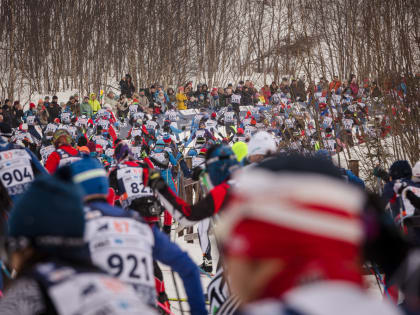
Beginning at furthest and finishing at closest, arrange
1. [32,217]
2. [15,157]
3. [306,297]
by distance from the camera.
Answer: [15,157]
[32,217]
[306,297]

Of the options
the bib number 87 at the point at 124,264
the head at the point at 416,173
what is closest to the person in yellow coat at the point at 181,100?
the head at the point at 416,173

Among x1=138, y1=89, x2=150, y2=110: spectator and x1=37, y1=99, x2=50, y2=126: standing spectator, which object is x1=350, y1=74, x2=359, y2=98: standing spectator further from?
x1=37, y1=99, x2=50, y2=126: standing spectator

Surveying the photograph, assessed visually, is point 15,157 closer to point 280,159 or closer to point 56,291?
point 56,291

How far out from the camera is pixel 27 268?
2.07m

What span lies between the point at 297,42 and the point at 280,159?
33.7 feet

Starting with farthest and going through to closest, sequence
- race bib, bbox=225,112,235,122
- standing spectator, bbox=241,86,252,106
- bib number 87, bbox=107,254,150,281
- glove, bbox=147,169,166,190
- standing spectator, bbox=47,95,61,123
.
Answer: standing spectator, bbox=241,86,252,106 < standing spectator, bbox=47,95,61,123 < race bib, bbox=225,112,235,122 < glove, bbox=147,169,166,190 < bib number 87, bbox=107,254,150,281

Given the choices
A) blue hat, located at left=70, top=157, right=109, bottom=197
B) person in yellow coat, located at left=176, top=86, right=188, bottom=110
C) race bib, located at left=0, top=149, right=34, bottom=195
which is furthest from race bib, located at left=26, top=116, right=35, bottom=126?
blue hat, located at left=70, top=157, right=109, bottom=197

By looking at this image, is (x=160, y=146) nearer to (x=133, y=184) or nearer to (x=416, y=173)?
(x=133, y=184)

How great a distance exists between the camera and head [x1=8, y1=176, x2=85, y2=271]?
78.6 inches

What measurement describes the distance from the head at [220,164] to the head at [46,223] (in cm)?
301

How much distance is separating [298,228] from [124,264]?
1681 millimetres

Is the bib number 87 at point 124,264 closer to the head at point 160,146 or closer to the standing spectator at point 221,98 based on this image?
the head at point 160,146

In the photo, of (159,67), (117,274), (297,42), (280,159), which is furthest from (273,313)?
(159,67)

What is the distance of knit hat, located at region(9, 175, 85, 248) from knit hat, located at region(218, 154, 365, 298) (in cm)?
78
